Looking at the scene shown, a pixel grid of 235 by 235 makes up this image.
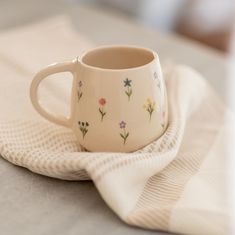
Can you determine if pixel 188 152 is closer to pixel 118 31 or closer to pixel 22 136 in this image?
pixel 22 136

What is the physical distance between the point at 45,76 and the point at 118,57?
0.10m

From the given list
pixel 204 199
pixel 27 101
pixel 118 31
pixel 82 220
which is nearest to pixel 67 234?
pixel 82 220

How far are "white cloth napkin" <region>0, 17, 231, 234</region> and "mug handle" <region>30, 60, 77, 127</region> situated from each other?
0.02 m

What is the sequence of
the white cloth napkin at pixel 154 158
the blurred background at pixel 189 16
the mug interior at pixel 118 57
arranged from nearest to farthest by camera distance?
the white cloth napkin at pixel 154 158 → the mug interior at pixel 118 57 → the blurred background at pixel 189 16

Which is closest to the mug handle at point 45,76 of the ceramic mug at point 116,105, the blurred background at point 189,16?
the ceramic mug at point 116,105

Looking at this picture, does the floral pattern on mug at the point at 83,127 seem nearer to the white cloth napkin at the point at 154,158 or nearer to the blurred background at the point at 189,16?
the white cloth napkin at the point at 154,158

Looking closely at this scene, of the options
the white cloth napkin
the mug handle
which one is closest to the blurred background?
the white cloth napkin

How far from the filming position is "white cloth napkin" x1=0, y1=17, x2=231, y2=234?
0.44 meters

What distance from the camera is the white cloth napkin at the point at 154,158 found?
44 cm

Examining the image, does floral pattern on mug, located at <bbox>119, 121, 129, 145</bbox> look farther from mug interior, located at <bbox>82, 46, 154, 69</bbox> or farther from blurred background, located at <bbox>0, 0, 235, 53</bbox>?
blurred background, located at <bbox>0, 0, 235, 53</bbox>

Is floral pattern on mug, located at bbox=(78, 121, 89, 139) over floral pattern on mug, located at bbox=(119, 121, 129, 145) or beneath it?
beneath

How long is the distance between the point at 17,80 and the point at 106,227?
0.34 meters

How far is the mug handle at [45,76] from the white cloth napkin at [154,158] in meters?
0.02

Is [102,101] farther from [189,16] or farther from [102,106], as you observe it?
[189,16]
